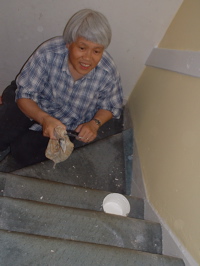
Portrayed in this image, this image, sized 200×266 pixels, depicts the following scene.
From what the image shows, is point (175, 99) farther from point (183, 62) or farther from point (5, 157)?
point (5, 157)

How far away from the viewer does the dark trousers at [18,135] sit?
1908mm

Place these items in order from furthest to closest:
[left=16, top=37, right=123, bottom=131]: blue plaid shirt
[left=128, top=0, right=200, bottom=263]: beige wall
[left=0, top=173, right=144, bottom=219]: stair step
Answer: [left=16, top=37, right=123, bottom=131]: blue plaid shirt, [left=0, top=173, right=144, bottom=219]: stair step, [left=128, top=0, right=200, bottom=263]: beige wall

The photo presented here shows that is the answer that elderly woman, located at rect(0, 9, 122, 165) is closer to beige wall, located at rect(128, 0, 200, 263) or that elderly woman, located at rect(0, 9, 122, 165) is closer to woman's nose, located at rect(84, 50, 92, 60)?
woman's nose, located at rect(84, 50, 92, 60)

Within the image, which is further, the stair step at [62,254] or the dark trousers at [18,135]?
the dark trousers at [18,135]

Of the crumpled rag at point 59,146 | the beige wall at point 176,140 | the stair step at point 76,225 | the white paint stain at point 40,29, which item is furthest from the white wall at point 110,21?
the stair step at point 76,225

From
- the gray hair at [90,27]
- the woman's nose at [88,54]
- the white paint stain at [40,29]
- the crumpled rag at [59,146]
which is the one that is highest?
the gray hair at [90,27]

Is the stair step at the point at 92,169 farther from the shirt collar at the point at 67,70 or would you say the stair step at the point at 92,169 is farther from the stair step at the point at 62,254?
the stair step at the point at 62,254

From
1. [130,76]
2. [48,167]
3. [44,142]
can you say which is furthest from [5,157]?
[130,76]

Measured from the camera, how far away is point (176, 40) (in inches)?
70.2

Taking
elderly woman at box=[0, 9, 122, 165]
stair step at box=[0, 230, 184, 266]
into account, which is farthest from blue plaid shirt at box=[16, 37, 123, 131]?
stair step at box=[0, 230, 184, 266]

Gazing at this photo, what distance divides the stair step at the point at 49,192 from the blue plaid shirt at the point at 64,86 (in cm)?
67

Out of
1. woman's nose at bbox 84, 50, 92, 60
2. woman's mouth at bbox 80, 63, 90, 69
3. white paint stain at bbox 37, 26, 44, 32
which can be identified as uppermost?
woman's nose at bbox 84, 50, 92, 60

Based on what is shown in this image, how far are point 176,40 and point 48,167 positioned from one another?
135 centimetres

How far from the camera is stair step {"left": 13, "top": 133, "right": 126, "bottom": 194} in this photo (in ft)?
5.84
